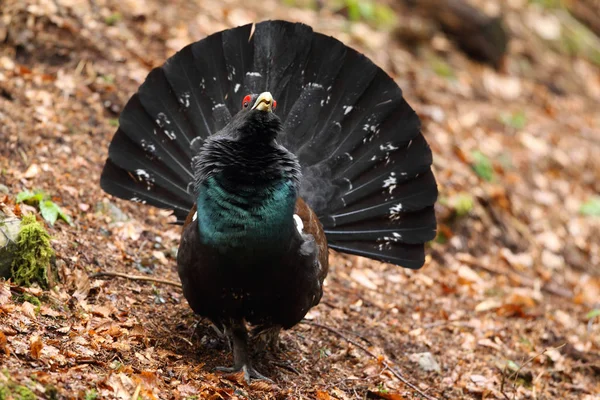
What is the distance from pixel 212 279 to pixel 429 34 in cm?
946

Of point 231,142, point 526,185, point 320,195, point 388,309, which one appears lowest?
point 526,185

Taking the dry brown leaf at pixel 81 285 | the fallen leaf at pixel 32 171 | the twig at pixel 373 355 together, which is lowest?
the twig at pixel 373 355

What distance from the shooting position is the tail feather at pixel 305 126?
6.03 metres

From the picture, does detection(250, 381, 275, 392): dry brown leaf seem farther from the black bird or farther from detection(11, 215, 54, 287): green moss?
detection(11, 215, 54, 287): green moss

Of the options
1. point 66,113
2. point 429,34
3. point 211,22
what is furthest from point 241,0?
point 66,113

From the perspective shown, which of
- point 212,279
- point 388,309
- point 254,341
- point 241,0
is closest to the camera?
point 212,279

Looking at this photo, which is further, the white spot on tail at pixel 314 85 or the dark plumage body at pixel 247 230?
the white spot on tail at pixel 314 85

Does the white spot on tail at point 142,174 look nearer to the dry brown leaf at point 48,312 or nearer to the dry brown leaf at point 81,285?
the dry brown leaf at point 81,285

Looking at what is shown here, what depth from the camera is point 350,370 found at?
611 cm

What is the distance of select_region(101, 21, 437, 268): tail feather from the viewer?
6.03 meters

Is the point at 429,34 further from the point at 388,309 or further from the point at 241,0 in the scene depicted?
the point at 388,309

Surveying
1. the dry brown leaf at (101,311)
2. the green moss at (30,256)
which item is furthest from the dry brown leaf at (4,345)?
the dry brown leaf at (101,311)

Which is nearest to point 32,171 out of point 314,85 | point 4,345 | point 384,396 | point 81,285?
point 81,285

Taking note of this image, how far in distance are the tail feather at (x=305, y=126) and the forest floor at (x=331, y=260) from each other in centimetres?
89
